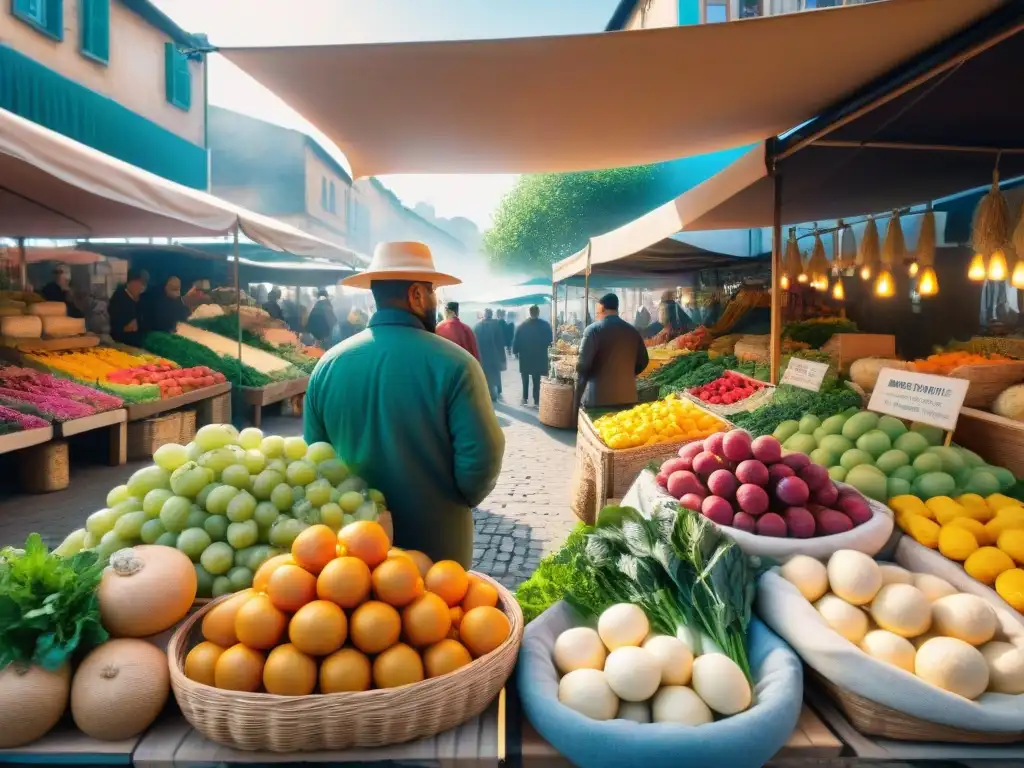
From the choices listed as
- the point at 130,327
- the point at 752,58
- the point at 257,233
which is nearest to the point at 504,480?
the point at 257,233

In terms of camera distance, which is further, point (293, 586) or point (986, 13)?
point (986, 13)

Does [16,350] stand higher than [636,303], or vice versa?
[636,303]

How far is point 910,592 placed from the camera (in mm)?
1794

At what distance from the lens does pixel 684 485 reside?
2607mm

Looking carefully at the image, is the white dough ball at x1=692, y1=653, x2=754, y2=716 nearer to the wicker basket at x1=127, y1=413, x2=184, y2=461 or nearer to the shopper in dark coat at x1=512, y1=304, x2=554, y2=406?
the wicker basket at x1=127, y1=413, x2=184, y2=461

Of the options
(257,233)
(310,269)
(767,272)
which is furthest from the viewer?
(310,269)

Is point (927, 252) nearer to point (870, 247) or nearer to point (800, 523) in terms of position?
point (870, 247)

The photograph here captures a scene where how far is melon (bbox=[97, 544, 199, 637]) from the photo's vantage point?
1.63 metres

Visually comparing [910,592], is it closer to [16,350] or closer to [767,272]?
[16,350]

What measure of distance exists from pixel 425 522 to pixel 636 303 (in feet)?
90.7

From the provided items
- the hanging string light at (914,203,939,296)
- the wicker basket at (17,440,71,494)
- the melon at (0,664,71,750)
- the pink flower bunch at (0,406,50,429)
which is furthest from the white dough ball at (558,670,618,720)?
the wicker basket at (17,440,71,494)

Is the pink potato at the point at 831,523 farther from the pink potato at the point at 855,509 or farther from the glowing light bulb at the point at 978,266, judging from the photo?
the glowing light bulb at the point at 978,266

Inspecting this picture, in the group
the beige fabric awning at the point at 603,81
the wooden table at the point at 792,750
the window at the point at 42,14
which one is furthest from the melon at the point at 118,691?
the window at the point at 42,14

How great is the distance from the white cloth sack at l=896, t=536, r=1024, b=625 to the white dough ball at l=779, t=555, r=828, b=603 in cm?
47
